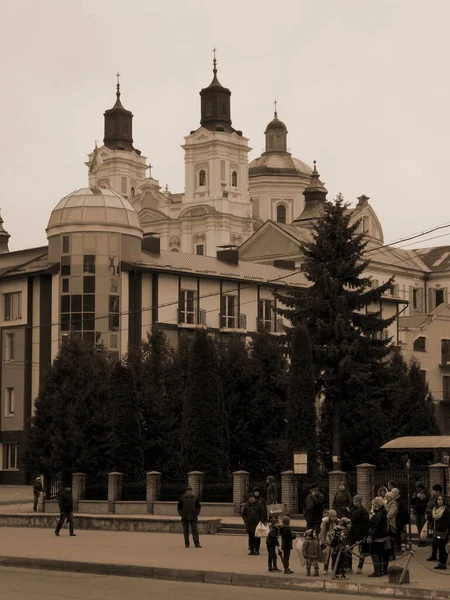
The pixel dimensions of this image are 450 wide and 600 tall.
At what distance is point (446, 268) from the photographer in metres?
109

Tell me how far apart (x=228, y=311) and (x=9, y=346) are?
1227cm

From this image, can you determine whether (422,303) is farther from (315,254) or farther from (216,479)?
(216,479)

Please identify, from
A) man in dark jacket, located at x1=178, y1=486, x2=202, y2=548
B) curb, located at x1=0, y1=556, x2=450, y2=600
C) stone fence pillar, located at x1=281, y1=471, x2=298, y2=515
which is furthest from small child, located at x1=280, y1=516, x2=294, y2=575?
stone fence pillar, located at x1=281, y1=471, x2=298, y2=515

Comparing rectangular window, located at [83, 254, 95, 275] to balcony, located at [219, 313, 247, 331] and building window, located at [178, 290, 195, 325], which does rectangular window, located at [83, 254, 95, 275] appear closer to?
building window, located at [178, 290, 195, 325]

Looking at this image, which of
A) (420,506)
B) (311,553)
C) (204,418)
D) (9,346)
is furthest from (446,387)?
(311,553)

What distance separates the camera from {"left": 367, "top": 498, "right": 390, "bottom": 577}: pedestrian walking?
74.0 feet

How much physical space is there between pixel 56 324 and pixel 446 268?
48.6 meters

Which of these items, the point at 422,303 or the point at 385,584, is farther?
the point at 422,303

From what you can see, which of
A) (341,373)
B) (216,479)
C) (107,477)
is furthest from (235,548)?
(341,373)

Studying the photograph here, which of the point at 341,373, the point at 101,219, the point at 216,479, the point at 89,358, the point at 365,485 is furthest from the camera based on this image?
the point at 101,219

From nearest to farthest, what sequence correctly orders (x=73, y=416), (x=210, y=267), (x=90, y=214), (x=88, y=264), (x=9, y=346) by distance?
(x=73, y=416), (x=90, y=214), (x=88, y=264), (x=9, y=346), (x=210, y=267)

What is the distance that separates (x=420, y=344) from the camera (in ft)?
289

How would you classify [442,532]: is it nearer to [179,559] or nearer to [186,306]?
[179,559]

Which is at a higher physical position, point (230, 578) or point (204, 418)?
point (204, 418)
